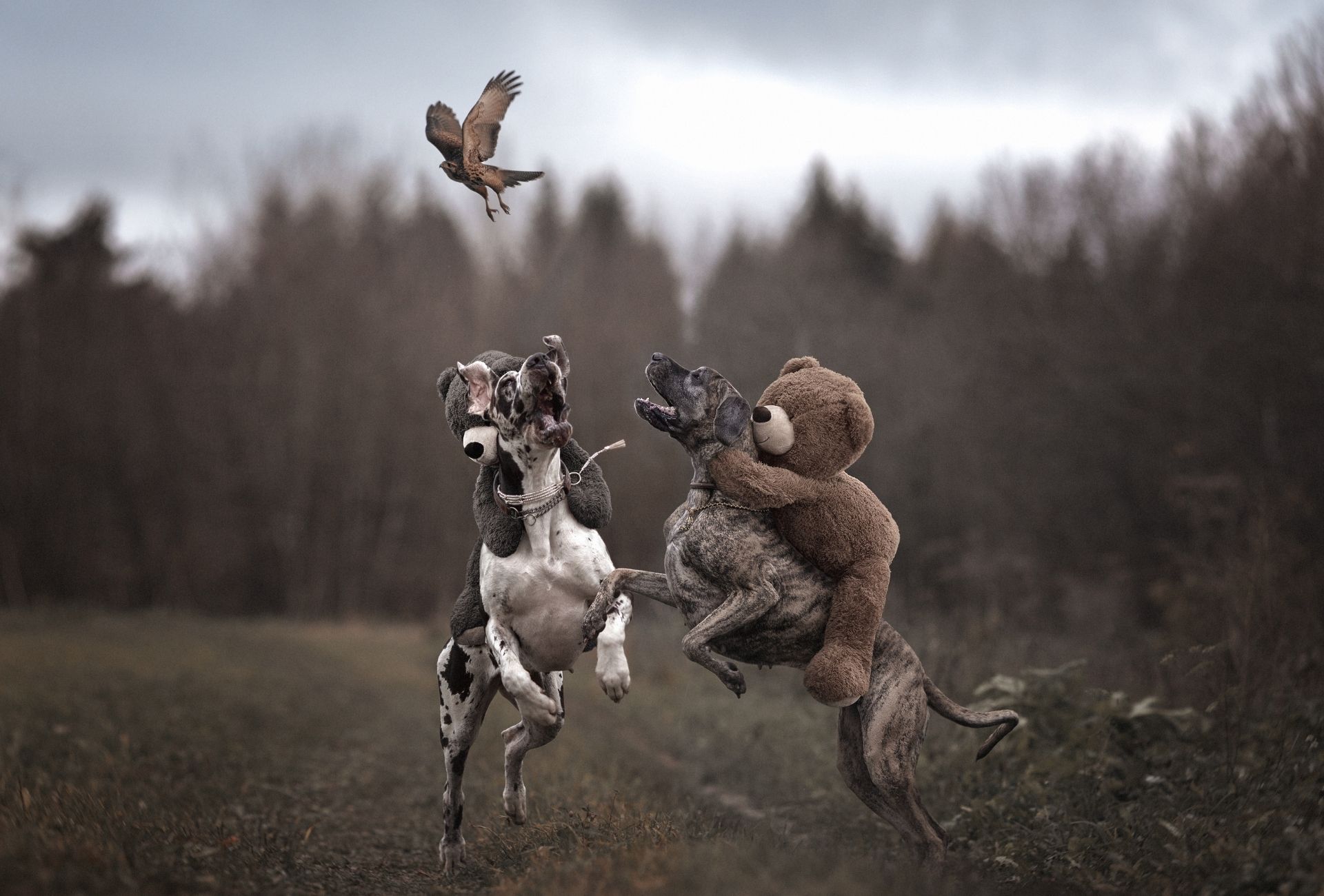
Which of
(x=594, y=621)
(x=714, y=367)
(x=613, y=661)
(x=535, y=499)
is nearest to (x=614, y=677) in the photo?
(x=613, y=661)

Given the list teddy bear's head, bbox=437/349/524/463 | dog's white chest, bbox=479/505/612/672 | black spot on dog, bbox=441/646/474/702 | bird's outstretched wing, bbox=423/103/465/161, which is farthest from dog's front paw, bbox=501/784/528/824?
Result: bird's outstretched wing, bbox=423/103/465/161

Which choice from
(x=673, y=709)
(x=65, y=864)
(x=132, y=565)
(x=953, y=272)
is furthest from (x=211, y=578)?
(x=65, y=864)

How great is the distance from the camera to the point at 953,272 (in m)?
28.8

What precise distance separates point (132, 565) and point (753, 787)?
69.4 ft

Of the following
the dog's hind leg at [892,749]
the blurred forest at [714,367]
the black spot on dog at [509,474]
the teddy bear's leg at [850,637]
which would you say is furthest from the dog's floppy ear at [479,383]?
the blurred forest at [714,367]

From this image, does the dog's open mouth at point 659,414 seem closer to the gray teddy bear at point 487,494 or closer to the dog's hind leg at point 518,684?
the gray teddy bear at point 487,494

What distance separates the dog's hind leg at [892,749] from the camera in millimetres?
5012

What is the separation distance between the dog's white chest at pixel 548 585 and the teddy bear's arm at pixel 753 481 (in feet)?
2.59

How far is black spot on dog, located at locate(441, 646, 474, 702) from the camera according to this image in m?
5.89

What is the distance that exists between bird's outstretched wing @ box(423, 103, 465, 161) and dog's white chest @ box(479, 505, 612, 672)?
6.19 feet

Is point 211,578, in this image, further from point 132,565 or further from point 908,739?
point 908,739

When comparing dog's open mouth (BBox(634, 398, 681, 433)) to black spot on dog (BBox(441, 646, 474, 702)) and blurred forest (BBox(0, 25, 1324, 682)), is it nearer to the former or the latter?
black spot on dog (BBox(441, 646, 474, 702))

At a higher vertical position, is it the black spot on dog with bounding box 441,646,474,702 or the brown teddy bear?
the brown teddy bear

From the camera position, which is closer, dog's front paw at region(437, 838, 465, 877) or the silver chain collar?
the silver chain collar
